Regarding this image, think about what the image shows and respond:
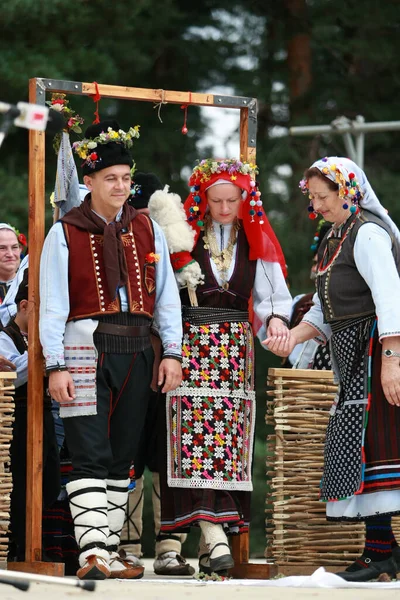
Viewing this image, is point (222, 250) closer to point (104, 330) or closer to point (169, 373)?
A: point (169, 373)

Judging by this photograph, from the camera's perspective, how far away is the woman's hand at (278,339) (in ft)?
22.5

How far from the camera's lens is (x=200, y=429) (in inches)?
267

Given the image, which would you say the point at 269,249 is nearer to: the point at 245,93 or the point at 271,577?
the point at 271,577

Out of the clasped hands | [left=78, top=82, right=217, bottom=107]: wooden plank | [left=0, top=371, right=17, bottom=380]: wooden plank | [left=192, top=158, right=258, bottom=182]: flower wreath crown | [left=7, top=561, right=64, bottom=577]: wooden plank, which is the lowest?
[left=7, top=561, right=64, bottom=577]: wooden plank

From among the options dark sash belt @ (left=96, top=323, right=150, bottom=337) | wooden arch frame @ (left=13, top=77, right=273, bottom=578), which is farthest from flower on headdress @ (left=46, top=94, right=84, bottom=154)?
dark sash belt @ (left=96, top=323, right=150, bottom=337)

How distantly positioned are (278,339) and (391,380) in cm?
81

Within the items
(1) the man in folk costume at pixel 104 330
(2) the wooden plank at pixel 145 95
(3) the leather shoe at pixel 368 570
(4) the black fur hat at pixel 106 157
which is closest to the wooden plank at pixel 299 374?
(1) the man in folk costume at pixel 104 330

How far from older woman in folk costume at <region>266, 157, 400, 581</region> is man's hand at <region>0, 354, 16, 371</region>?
1536 millimetres

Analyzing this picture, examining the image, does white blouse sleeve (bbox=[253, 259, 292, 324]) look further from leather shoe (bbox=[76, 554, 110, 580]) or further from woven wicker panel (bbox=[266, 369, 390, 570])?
leather shoe (bbox=[76, 554, 110, 580])

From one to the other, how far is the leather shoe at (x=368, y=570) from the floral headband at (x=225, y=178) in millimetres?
1781

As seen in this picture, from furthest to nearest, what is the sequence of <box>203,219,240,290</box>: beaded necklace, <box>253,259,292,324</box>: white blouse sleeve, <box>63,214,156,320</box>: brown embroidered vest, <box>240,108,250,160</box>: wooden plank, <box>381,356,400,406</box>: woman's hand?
<box>240,108,250,160</box>: wooden plank
<box>253,259,292,324</box>: white blouse sleeve
<box>203,219,240,290</box>: beaded necklace
<box>63,214,156,320</box>: brown embroidered vest
<box>381,356,400,406</box>: woman's hand

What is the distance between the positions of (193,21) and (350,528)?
1151cm

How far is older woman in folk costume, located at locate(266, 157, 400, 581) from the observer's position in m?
6.27

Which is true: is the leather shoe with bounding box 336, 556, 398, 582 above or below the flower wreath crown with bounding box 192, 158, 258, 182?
below
